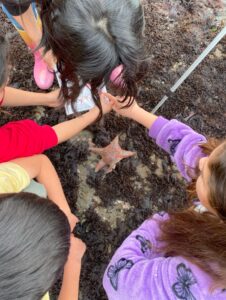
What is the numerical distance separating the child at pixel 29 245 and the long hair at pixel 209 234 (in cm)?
39

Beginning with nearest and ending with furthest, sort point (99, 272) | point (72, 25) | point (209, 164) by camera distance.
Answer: point (209, 164) < point (72, 25) < point (99, 272)

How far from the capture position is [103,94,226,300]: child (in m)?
1.02

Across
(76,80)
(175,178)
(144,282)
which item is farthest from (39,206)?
(175,178)

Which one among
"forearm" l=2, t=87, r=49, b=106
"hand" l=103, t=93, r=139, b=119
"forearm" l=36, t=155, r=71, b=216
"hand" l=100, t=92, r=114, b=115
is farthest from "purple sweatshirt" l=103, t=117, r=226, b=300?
"forearm" l=2, t=87, r=49, b=106

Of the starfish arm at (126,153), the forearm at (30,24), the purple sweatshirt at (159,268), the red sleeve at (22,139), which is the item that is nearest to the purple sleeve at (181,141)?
the purple sweatshirt at (159,268)

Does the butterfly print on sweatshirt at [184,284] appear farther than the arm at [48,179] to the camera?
No

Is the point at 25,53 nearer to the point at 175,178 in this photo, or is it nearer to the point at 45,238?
the point at 175,178

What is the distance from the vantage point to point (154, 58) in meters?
2.10

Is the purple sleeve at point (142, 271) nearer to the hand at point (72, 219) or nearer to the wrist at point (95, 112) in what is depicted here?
the hand at point (72, 219)

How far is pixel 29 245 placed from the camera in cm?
90

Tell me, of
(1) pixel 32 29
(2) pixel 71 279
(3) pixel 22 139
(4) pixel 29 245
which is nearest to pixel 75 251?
(2) pixel 71 279

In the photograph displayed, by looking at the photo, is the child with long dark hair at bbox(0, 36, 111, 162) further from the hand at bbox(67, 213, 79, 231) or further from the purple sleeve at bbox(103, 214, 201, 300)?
the purple sleeve at bbox(103, 214, 201, 300)

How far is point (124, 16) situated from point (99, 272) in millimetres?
1187

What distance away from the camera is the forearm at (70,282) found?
1439 millimetres
